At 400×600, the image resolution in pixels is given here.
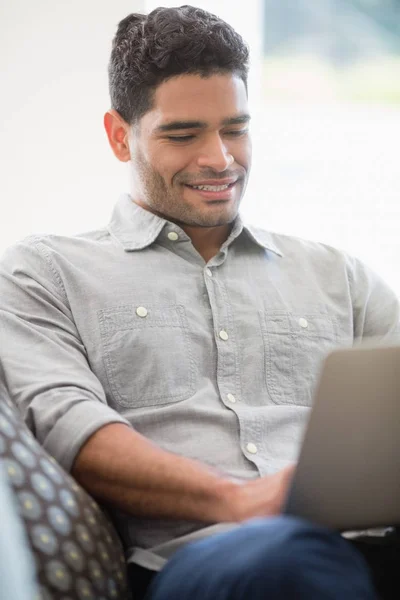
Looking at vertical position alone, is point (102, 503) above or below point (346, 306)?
below

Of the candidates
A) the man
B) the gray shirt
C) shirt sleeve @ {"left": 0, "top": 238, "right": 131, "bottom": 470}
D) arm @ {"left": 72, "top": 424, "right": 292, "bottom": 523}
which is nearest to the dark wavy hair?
the man

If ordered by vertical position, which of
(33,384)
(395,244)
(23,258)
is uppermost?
(23,258)

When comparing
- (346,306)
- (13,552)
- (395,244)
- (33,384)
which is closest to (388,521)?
(13,552)

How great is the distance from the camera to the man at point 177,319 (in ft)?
3.90

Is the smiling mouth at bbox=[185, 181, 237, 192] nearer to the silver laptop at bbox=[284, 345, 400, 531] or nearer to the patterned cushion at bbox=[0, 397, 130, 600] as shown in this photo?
the patterned cushion at bbox=[0, 397, 130, 600]

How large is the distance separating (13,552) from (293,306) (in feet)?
2.95

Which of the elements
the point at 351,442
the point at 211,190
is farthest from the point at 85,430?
the point at 211,190

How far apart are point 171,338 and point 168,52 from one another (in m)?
0.52

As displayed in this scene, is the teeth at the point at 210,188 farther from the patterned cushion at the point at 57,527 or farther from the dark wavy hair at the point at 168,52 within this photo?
the patterned cushion at the point at 57,527

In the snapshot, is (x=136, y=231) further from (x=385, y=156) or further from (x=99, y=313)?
(x=385, y=156)

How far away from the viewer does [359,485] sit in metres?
0.91

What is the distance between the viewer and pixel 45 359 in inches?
51.3

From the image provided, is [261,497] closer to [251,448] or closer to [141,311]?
[251,448]

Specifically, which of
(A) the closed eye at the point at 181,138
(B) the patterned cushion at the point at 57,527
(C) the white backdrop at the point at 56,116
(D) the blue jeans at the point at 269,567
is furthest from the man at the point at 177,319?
(C) the white backdrop at the point at 56,116
